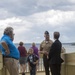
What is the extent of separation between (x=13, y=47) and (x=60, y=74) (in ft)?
7.81

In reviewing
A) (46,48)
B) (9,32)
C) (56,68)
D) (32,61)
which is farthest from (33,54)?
(9,32)

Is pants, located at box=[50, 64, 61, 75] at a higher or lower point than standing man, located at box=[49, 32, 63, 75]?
lower

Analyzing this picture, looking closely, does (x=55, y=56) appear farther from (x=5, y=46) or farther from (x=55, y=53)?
(x=5, y=46)

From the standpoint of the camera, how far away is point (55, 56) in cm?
925

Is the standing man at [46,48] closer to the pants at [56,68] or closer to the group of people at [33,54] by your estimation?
the group of people at [33,54]

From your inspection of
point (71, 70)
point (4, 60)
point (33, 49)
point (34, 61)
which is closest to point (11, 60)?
point (4, 60)

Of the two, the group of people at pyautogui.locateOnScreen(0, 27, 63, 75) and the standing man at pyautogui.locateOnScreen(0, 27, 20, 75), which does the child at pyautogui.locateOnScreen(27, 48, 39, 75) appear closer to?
the group of people at pyautogui.locateOnScreen(0, 27, 63, 75)

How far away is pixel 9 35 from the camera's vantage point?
25.9ft

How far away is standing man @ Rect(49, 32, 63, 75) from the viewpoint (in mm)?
9203

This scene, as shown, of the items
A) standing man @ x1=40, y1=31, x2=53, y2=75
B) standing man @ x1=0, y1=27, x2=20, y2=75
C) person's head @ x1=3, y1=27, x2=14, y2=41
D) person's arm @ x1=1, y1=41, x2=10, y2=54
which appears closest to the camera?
person's arm @ x1=1, y1=41, x2=10, y2=54

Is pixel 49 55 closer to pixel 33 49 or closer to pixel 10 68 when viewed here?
pixel 10 68

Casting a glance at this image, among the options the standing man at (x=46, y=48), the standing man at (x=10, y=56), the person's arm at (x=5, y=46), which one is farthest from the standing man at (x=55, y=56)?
the person's arm at (x=5, y=46)

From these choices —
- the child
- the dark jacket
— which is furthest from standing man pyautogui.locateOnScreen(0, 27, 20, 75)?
the child

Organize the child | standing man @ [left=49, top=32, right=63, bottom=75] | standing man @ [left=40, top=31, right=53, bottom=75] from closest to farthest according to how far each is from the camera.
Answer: standing man @ [left=49, top=32, right=63, bottom=75]
standing man @ [left=40, top=31, right=53, bottom=75]
the child
